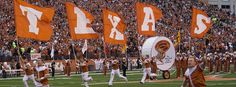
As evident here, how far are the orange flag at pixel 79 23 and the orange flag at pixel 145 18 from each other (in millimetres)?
4368

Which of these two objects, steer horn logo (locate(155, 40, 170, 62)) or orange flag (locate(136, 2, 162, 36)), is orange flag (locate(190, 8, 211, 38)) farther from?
orange flag (locate(136, 2, 162, 36))

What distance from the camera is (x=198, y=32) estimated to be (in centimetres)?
4062

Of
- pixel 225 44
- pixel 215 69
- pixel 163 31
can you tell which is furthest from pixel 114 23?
pixel 225 44

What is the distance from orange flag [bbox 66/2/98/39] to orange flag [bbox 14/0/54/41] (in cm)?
574

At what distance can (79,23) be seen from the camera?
113 feet

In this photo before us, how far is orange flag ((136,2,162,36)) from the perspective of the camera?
38481 millimetres

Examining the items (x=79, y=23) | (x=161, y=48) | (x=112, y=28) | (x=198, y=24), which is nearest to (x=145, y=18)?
(x=112, y=28)

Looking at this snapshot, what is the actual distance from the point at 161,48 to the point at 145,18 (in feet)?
10.9

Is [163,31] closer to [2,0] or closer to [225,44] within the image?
[225,44]

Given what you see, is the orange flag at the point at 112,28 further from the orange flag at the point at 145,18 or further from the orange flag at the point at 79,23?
the orange flag at the point at 79,23

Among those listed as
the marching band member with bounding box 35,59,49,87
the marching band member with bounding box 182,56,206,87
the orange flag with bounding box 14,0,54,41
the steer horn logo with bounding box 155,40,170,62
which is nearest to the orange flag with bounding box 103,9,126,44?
the steer horn logo with bounding box 155,40,170,62

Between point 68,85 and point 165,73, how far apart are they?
747 centimetres

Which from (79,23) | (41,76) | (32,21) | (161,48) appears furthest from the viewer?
(161,48)

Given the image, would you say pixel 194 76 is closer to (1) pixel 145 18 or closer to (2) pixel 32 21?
(2) pixel 32 21
